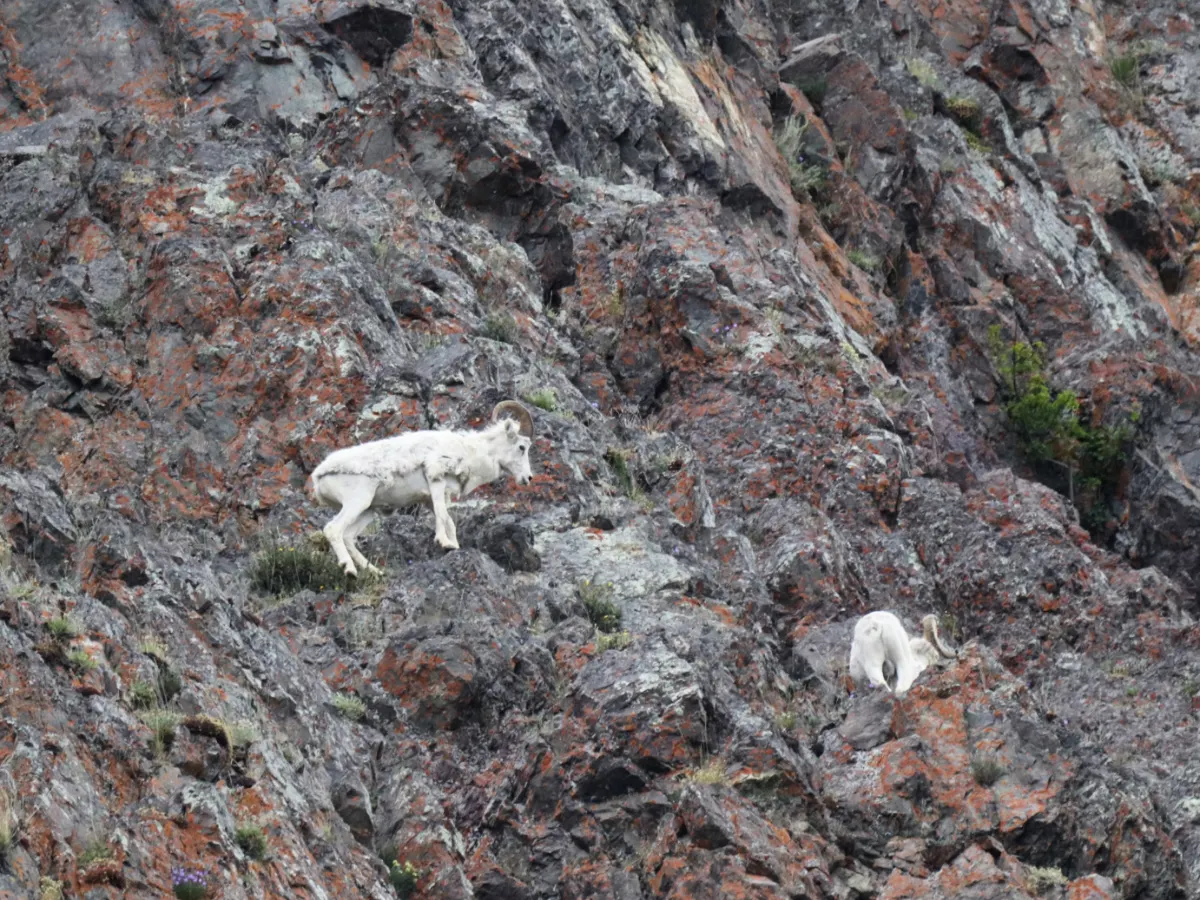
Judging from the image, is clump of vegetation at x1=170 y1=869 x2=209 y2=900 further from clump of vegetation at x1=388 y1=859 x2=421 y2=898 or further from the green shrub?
the green shrub

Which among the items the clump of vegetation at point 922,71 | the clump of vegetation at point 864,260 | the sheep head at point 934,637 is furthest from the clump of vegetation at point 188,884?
the clump of vegetation at point 922,71

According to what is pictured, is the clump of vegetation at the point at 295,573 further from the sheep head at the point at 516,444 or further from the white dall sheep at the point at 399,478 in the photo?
the sheep head at the point at 516,444

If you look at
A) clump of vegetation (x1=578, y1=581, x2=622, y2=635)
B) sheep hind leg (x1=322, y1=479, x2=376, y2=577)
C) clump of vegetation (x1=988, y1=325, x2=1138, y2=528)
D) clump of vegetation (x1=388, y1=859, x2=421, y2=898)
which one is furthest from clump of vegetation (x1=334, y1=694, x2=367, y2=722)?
clump of vegetation (x1=988, y1=325, x2=1138, y2=528)

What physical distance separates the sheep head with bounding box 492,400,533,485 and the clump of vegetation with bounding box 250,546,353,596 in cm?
219

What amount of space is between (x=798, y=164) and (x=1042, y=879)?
1996cm

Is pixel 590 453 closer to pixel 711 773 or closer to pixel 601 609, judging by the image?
pixel 601 609

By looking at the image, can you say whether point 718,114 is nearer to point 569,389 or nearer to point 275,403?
point 569,389

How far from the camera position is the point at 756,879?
12.0 meters

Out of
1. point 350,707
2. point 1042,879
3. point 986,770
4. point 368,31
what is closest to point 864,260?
point 368,31

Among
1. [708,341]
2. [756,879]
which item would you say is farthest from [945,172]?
[756,879]

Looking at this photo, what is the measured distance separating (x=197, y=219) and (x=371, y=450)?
221 inches

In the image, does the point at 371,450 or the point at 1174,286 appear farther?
the point at 1174,286

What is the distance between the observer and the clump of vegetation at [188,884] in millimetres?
9367

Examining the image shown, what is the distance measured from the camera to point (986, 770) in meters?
14.1
